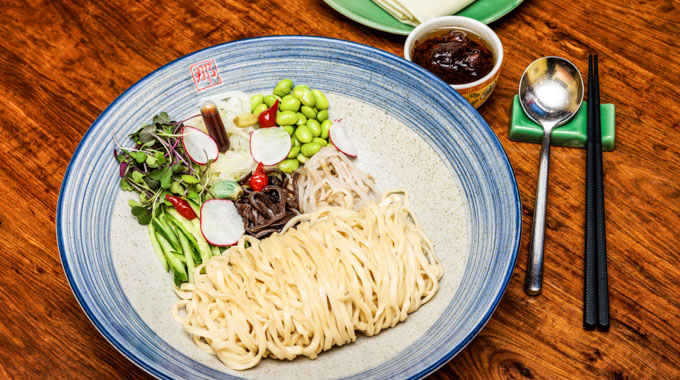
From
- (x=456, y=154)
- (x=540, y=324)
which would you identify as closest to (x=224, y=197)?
(x=456, y=154)

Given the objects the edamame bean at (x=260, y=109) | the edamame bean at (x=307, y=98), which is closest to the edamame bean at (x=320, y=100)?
the edamame bean at (x=307, y=98)

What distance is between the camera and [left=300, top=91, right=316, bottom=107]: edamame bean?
2.61 metres

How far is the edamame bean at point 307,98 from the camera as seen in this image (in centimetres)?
261

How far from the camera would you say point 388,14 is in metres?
3.04

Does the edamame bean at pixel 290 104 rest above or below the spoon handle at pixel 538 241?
above

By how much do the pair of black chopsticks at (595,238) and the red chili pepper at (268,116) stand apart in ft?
4.44

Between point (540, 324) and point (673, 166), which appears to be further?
point (673, 166)

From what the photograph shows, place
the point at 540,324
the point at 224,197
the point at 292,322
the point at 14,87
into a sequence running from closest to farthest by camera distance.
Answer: the point at 292,322 → the point at 540,324 → the point at 224,197 → the point at 14,87

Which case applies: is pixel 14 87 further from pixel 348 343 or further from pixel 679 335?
pixel 679 335

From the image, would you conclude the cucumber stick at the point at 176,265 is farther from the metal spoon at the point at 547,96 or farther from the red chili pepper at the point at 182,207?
the metal spoon at the point at 547,96

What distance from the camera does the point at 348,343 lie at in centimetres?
215

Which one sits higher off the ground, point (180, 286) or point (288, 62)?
point (288, 62)

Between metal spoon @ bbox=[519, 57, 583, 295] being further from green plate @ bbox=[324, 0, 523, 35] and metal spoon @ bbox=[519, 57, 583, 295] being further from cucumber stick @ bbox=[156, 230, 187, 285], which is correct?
cucumber stick @ bbox=[156, 230, 187, 285]

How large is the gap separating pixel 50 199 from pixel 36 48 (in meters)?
0.96
